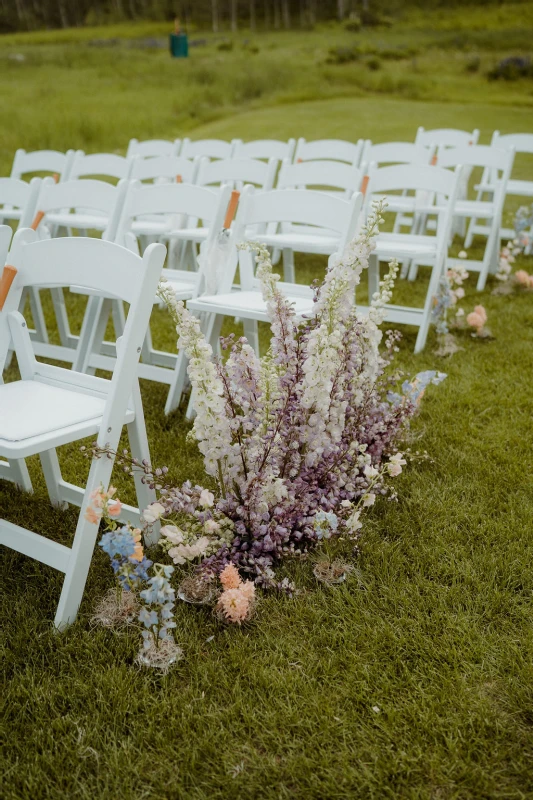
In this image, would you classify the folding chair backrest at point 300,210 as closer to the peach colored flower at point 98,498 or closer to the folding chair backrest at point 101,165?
the peach colored flower at point 98,498

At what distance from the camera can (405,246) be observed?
15.1ft

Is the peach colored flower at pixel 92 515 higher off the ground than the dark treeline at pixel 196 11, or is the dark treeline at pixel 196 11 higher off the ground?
the dark treeline at pixel 196 11

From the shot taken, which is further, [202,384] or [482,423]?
[482,423]

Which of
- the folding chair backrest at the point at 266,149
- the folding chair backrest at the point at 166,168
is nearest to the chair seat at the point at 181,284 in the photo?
the folding chair backrest at the point at 166,168

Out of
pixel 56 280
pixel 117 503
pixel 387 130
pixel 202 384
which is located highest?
pixel 56 280

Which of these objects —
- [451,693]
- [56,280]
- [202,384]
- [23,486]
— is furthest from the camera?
[23,486]

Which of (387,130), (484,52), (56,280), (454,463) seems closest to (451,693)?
(454,463)

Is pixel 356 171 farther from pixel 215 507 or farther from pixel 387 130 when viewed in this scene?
pixel 387 130

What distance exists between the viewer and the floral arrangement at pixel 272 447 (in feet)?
7.08

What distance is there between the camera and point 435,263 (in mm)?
4418

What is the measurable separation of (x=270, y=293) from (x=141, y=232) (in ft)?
8.79

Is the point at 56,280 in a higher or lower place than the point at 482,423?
higher

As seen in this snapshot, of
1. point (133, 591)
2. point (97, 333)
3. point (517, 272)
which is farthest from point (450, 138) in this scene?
point (133, 591)

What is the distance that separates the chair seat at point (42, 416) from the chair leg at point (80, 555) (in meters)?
0.12
